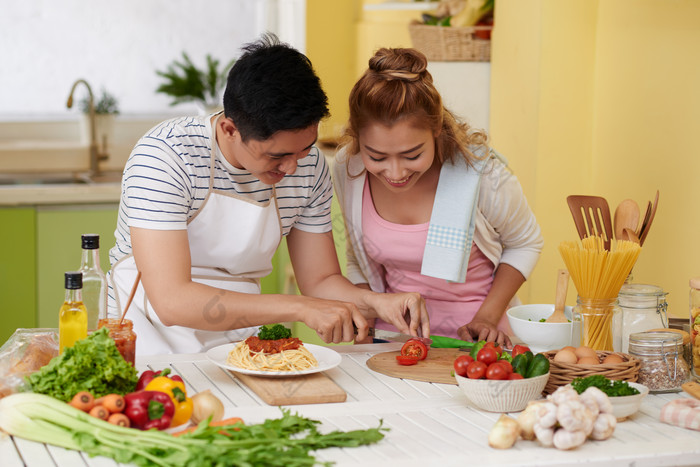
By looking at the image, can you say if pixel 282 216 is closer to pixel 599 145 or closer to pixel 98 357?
pixel 98 357

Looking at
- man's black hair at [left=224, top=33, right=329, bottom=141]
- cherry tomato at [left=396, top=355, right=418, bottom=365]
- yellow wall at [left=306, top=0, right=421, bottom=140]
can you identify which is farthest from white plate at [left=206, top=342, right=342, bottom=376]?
yellow wall at [left=306, top=0, right=421, bottom=140]

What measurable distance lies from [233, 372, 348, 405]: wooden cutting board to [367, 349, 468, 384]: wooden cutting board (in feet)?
0.48

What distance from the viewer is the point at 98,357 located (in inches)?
53.3

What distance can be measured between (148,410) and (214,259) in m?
0.68

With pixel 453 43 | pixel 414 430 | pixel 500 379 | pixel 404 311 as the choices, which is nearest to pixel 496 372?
pixel 500 379

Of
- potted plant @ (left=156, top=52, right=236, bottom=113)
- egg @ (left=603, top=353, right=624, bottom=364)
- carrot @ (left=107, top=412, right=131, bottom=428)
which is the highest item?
potted plant @ (left=156, top=52, right=236, bottom=113)

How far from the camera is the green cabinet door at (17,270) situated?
338 centimetres

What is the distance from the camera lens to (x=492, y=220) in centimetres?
214

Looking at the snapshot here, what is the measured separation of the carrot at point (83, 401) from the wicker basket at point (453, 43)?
6.46 ft

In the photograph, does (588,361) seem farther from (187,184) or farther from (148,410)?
(187,184)

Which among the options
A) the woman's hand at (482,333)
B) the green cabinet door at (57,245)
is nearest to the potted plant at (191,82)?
the green cabinet door at (57,245)

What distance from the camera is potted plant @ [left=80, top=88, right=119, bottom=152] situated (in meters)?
4.45

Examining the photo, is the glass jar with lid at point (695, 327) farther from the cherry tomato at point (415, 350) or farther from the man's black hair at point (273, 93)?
the man's black hair at point (273, 93)

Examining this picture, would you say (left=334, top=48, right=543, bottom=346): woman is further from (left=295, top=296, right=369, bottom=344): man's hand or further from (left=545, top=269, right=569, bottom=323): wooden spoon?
(left=295, top=296, right=369, bottom=344): man's hand
